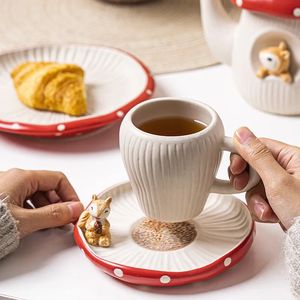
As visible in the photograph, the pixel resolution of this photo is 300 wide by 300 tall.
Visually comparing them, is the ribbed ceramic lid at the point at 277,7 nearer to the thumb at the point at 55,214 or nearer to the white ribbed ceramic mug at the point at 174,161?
the white ribbed ceramic mug at the point at 174,161

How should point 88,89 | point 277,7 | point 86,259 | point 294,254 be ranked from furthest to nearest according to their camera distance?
point 88,89
point 277,7
point 86,259
point 294,254

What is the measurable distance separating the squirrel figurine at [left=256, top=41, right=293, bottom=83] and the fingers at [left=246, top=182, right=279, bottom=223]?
0.29 meters

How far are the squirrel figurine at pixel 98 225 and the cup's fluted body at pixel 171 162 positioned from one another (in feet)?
0.15

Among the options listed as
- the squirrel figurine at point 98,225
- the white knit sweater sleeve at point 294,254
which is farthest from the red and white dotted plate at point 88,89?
the white knit sweater sleeve at point 294,254

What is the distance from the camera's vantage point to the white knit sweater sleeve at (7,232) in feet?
A: 2.64

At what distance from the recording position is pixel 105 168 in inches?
40.1

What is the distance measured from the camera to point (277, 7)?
3.38 feet

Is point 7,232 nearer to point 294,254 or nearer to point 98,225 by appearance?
point 98,225

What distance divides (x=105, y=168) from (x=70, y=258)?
21cm

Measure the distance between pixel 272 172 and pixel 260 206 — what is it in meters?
0.07

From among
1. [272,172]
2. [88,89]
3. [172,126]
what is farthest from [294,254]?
[88,89]

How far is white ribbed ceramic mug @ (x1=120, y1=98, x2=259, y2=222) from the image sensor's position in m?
0.74

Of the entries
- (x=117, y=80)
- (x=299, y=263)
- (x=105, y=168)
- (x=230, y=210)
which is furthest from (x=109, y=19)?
(x=299, y=263)

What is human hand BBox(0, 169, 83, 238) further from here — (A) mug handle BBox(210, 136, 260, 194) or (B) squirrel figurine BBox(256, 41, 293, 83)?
(B) squirrel figurine BBox(256, 41, 293, 83)
